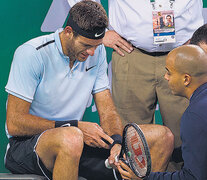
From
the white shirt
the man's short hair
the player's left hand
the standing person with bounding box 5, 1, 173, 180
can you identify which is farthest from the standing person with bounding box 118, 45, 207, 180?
the white shirt

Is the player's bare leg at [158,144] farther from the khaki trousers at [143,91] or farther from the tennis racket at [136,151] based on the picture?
the khaki trousers at [143,91]

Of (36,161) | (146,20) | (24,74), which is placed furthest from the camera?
(146,20)

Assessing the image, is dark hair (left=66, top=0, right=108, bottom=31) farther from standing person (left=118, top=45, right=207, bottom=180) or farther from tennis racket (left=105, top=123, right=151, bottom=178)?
tennis racket (left=105, top=123, right=151, bottom=178)

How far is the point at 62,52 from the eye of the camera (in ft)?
9.29

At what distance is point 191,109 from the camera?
2.14 m

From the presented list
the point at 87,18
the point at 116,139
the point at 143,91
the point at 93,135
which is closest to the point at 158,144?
the point at 116,139

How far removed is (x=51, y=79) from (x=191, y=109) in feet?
3.38

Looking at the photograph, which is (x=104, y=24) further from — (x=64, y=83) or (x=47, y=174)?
(x=47, y=174)

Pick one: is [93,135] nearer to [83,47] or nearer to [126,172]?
[126,172]

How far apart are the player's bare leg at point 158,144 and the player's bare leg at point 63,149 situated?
0.47 m

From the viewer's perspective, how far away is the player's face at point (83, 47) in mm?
2787

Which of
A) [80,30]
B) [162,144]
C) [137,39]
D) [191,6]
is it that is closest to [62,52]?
[80,30]

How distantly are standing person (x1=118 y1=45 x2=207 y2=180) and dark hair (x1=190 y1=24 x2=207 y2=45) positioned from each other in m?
0.72

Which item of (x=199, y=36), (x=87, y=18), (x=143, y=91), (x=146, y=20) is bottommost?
(x=143, y=91)
